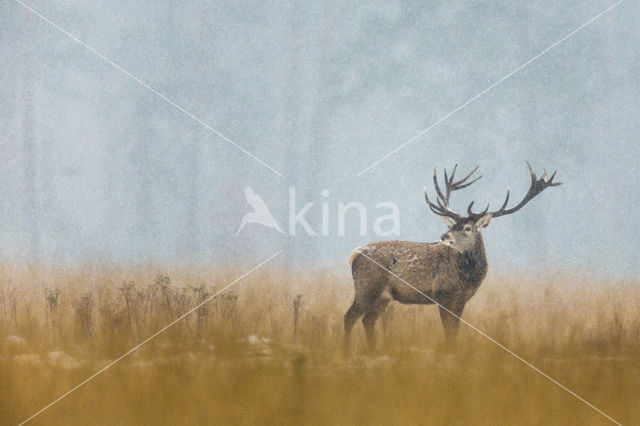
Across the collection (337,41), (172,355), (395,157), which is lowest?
(172,355)

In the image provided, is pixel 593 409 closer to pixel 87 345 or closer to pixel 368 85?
pixel 368 85

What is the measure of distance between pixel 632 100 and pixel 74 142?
276 cm

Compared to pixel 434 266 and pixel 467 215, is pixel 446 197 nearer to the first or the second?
pixel 467 215

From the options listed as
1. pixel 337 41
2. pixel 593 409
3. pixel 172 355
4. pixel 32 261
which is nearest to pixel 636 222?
pixel 593 409

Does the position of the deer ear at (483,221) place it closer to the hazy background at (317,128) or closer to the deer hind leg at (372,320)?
the hazy background at (317,128)

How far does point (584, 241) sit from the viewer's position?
2898mm

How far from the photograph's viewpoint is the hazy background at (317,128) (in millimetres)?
2908

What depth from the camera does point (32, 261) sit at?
2.97 m

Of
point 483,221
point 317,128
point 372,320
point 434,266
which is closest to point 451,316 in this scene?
point 434,266

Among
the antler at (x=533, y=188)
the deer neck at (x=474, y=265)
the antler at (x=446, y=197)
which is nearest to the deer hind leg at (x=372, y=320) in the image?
the deer neck at (x=474, y=265)

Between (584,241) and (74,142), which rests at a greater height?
(74,142)

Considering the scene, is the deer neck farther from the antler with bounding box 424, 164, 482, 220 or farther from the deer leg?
the deer leg

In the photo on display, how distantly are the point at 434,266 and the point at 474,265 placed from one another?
19 centimetres

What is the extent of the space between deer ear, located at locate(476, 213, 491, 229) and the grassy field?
26 cm
